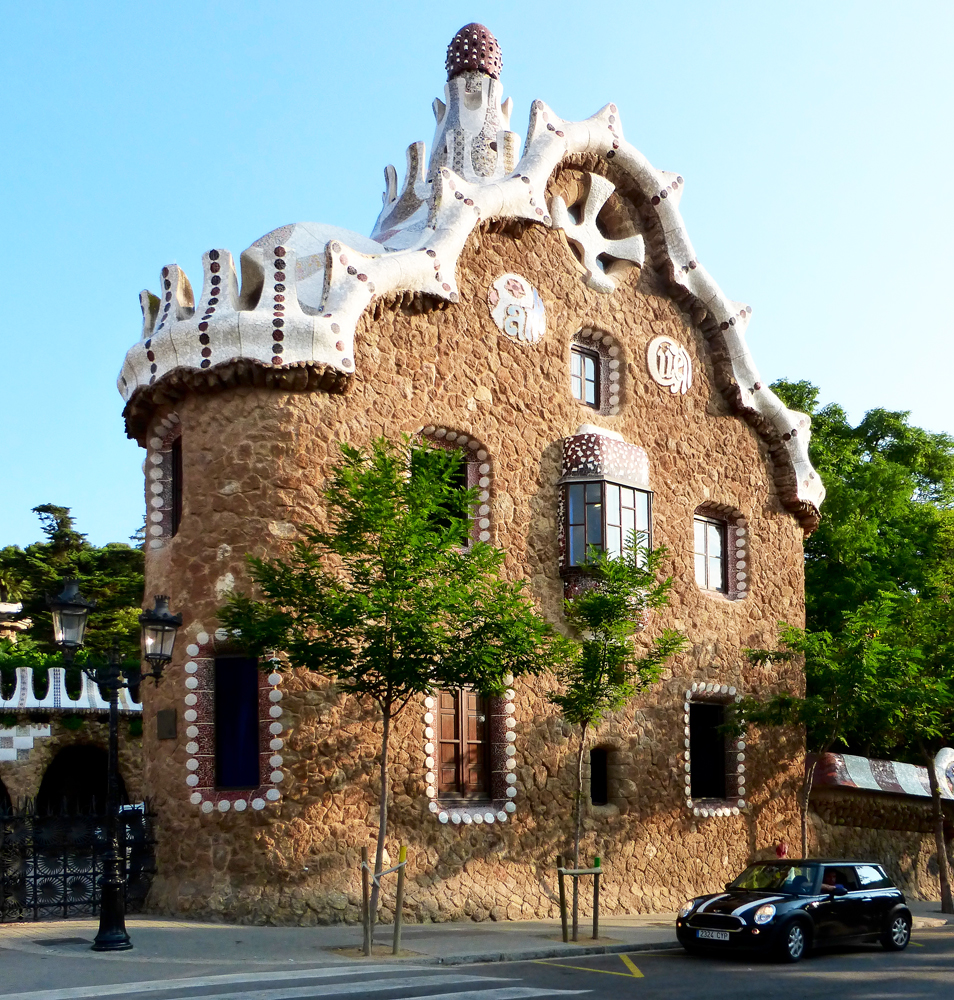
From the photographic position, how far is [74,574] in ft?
140

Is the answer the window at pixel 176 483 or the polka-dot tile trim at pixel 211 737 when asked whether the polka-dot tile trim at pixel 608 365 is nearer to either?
the window at pixel 176 483

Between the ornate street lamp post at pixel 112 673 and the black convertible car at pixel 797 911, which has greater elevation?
the ornate street lamp post at pixel 112 673

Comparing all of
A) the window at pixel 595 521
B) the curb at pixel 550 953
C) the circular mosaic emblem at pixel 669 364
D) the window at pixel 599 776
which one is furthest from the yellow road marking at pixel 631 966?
the circular mosaic emblem at pixel 669 364

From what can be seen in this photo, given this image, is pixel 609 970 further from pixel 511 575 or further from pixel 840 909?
pixel 511 575

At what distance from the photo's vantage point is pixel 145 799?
17.4 meters

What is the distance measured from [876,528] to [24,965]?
69.0 ft

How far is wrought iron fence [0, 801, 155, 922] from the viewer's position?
1598cm

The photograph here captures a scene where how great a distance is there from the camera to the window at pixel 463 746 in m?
18.4

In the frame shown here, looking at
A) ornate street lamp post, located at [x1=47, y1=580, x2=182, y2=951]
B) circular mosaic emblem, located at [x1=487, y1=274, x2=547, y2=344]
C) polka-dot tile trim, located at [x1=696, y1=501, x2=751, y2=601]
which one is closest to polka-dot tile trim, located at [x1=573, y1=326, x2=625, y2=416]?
circular mosaic emblem, located at [x1=487, y1=274, x2=547, y2=344]

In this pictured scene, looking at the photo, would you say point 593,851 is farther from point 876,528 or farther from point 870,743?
point 876,528

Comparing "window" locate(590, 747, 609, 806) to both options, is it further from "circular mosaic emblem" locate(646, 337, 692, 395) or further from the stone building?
"circular mosaic emblem" locate(646, 337, 692, 395)

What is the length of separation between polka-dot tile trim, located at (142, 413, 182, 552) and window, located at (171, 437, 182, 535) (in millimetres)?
49

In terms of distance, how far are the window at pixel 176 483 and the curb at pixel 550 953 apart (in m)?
7.43

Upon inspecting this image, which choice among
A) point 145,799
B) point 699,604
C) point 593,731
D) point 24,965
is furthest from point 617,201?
point 24,965
